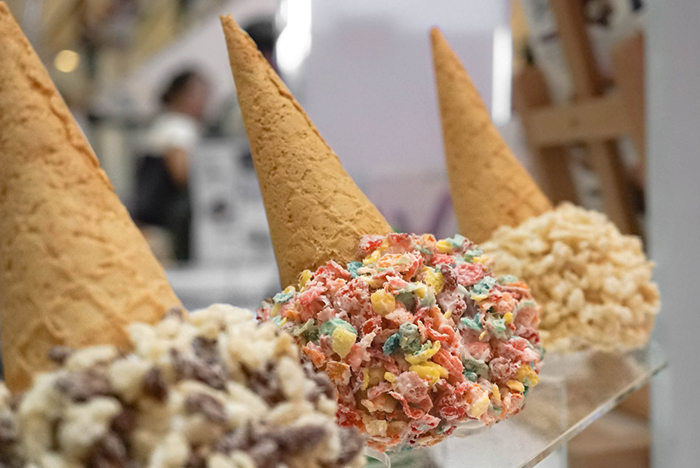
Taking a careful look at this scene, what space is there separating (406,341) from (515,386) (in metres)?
0.13

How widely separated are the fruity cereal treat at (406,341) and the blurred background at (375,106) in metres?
0.51

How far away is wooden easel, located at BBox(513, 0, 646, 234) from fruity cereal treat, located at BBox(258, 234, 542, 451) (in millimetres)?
760

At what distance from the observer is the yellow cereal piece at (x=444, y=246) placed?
58cm

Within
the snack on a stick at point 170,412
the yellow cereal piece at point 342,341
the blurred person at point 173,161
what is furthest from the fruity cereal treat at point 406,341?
the blurred person at point 173,161

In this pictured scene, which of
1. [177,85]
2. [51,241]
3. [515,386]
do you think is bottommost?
[515,386]

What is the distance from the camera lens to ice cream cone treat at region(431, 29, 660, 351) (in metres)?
0.71

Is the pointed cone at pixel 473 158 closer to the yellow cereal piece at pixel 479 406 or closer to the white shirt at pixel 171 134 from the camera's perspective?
the yellow cereal piece at pixel 479 406

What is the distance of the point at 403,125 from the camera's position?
1.39 m

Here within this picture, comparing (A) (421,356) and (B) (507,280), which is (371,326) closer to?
(A) (421,356)

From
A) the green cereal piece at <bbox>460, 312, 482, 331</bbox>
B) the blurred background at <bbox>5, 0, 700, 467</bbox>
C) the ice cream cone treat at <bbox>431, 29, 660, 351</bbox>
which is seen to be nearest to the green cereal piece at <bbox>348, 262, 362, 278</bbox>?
the green cereal piece at <bbox>460, 312, 482, 331</bbox>

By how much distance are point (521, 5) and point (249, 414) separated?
4.19ft

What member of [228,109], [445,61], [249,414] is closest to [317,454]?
[249,414]

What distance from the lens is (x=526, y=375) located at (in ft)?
1.75

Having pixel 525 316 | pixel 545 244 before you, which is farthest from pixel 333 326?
pixel 545 244
